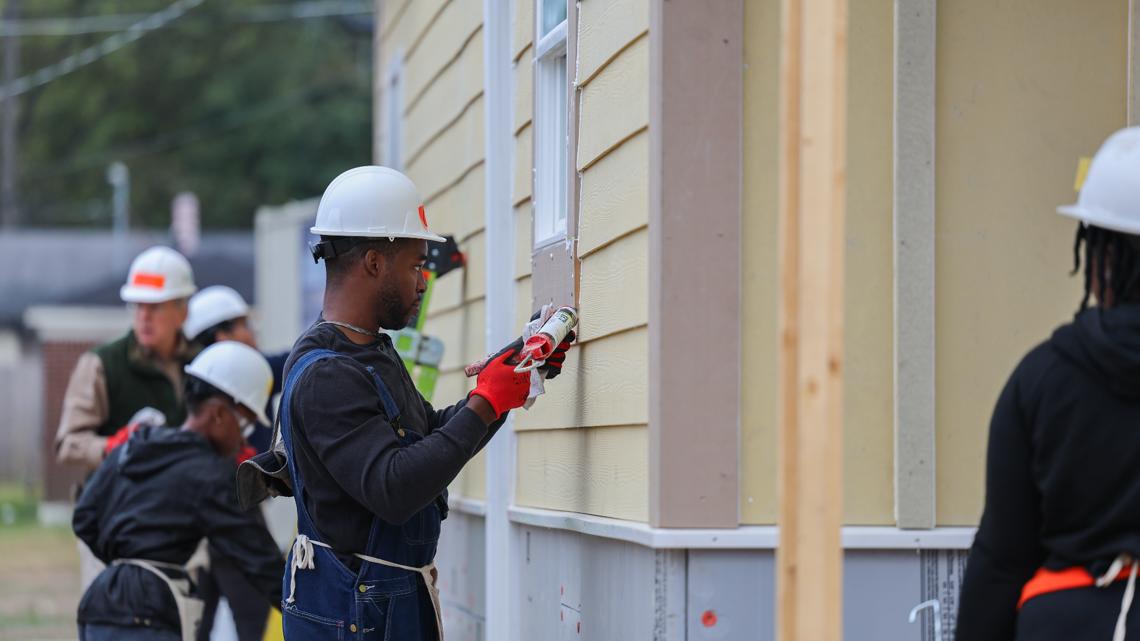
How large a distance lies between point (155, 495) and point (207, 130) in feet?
135

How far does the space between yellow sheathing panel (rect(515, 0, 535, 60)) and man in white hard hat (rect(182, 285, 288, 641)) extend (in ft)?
5.81

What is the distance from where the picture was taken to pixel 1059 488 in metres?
3.01

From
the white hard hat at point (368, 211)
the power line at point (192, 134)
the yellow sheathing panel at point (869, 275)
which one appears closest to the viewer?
the yellow sheathing panel at point (869, 275)

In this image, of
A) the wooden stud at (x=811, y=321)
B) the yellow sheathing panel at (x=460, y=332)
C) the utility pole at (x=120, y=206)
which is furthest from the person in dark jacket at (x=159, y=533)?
the utility pole at (x=120, y=206)

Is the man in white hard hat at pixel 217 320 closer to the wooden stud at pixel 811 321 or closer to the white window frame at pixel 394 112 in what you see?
the white window frame at pixel 394 112

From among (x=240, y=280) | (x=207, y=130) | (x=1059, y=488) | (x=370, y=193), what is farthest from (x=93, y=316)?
(x=1059, y=488)

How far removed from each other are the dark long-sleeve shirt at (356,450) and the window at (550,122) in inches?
59.9

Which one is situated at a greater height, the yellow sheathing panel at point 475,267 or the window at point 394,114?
the window at point 394,114

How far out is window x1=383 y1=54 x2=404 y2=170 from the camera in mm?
9898

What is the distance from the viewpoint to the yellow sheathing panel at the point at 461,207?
6.91 metres

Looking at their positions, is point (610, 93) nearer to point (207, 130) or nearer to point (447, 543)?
point (447, 543)

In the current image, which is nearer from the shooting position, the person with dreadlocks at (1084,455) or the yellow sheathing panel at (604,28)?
the person with dreadlocks at (1084,455)

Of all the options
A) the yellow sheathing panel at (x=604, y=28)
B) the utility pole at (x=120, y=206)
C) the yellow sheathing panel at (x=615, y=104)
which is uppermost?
the utility pole at (x=120, y=206)

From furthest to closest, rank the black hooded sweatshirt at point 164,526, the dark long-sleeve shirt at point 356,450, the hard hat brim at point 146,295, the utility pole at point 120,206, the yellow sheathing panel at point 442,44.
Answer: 1. the utility pole at point 120,206
2. the hard hat brim at point 146,295
3. the yellow sheathing panel at point 442,44
4. the black hooded sweatshirt at point 164,526
5. the dark long-sleeve shirt at point 356,450
